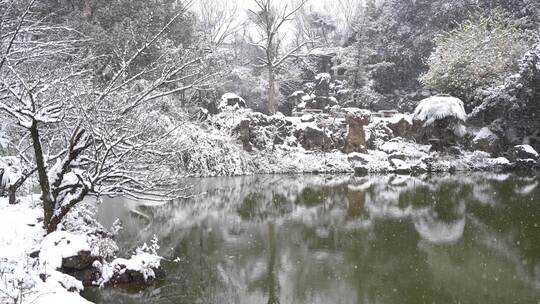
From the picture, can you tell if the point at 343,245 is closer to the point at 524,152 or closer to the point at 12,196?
the point at 12,196

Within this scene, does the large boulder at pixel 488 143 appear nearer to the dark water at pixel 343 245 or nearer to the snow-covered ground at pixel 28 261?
the dark water at pixel 343 245

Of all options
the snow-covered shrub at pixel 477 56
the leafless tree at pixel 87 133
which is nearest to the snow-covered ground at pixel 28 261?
the leafless tree at pixel 87 133

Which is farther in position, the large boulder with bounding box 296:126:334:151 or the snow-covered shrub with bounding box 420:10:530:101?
the snow-covered shrub with bounding box 420:10:530:101

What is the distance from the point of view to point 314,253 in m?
7.36

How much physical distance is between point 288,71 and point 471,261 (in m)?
22.3

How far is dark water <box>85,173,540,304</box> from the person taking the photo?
5.60 meters

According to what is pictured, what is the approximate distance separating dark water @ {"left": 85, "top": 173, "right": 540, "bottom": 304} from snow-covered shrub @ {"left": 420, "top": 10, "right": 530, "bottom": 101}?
10.1 metres

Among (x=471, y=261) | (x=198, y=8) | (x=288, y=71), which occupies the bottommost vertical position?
(x=471, y=261)

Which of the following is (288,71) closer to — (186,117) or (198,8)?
(198,8)

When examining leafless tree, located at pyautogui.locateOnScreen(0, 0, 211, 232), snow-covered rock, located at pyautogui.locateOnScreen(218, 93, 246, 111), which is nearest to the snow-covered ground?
leafless tree, located at pyautogui.locateOnScreen(0, 0, 211, 232)

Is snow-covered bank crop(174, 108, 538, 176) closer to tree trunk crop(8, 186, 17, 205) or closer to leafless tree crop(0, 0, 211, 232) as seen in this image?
tree trunk crop(8, 186, 17, 205)

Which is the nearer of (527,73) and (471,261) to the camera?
(471,261)

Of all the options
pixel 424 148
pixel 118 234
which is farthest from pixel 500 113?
pixel 118 234

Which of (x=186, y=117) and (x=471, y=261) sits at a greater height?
(x=186, y=117)
